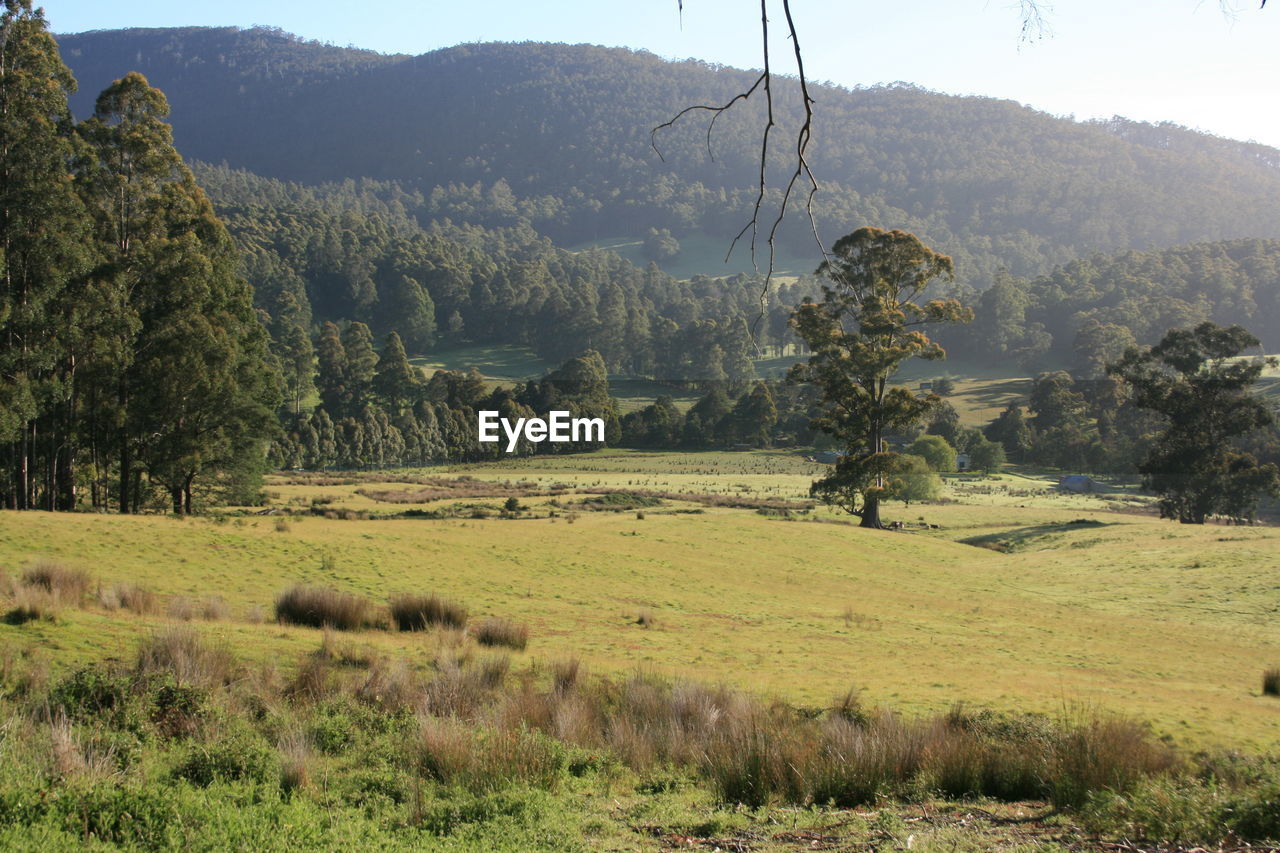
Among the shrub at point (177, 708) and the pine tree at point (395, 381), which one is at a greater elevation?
the pine tree at point (395, 381)

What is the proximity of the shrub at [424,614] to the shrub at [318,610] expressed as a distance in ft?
1.61

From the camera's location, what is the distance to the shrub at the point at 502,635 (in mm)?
11898

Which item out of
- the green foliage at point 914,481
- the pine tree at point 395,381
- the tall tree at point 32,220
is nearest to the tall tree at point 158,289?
the tall tree at point 32,220

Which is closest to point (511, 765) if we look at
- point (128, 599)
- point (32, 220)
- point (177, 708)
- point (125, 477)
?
point (177, 708)

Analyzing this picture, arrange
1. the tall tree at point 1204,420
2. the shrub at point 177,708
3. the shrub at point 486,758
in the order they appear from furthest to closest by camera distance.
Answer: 1. the tall tree at point 1204,420
2. the shrub at point 177,708
3. the shrub at point 486,758

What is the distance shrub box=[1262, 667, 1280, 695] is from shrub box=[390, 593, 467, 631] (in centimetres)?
1119

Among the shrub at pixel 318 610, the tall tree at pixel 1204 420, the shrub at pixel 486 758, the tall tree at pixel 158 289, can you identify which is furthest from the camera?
the tall tree at pixel 1204 420

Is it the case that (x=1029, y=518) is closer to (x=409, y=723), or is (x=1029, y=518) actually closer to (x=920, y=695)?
(x=920, y=695)

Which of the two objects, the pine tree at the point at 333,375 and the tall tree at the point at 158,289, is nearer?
the tall tree at the point at 158,289

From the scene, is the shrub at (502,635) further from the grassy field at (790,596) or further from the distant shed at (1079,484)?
the distant shed at (1079,484)

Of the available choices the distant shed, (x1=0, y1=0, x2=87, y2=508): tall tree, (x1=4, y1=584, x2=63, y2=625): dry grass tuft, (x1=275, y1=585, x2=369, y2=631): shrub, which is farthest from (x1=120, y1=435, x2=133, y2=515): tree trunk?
the distant shed

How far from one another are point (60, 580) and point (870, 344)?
98.8 feet

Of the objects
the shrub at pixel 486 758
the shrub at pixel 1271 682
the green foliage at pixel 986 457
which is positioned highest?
the shrub at pixel 486 758

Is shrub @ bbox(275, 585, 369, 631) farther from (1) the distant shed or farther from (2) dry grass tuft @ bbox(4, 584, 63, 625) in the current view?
(1) the distant shed
